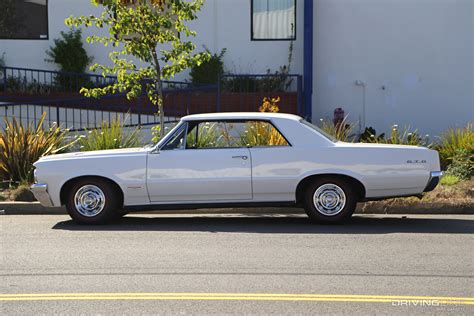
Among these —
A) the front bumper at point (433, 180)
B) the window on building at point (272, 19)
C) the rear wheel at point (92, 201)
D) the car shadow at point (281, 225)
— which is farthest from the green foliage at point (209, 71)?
the front bumper at point (433, 180)

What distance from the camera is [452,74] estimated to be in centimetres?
1859

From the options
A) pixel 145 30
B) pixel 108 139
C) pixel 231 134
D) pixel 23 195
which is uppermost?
pixel 145 30

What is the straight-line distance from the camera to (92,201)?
10.3 metres

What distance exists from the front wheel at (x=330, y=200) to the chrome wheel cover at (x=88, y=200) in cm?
276

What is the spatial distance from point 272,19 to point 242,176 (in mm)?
9704

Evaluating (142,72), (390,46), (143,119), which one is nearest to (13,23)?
(143,119)

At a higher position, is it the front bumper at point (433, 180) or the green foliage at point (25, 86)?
the green foliage at point (25, 86)

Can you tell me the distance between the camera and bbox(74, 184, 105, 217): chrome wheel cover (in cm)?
1033

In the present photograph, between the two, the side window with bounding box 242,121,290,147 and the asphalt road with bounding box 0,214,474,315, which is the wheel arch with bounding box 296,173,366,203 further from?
the side window with bounding box 242,121,290,147

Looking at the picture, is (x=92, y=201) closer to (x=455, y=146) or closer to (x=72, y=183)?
(x=72, y=183)

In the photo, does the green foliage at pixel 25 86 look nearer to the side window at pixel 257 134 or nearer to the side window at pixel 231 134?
the side window at pixel 231 134

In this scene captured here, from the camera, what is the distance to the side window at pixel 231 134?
1051 cm

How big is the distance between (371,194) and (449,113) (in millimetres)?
9310

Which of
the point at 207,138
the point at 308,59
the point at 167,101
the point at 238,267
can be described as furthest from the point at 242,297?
the point at 308,59
